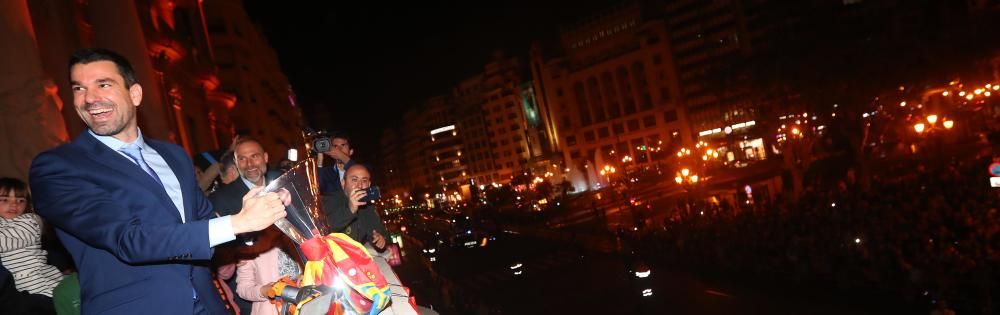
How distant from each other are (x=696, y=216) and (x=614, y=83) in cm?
7173

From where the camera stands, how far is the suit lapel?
2.22m

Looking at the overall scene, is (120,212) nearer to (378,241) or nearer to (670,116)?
(378,241)

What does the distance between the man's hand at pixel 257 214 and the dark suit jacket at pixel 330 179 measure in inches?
110

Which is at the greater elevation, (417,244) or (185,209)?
(185,209)

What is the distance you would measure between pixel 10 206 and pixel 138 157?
7.31ft

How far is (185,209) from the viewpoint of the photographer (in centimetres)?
247

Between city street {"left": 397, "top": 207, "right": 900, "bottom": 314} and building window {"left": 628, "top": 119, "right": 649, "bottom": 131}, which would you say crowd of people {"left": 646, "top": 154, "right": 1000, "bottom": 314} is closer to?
city street {"left": 397, "top": 207, "right": 900, "bottom": 314}

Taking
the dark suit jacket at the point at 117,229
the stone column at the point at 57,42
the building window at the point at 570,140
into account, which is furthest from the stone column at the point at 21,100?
the building window at the point at 570,140

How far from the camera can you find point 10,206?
3879mm

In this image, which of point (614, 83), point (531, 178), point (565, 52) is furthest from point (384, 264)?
point (565, 52)

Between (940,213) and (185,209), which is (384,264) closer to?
(185,209)

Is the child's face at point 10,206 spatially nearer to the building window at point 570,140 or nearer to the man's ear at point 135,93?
the man's ear at point 135,93

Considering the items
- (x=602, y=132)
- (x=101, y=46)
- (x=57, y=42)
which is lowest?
(x=602, y=132)

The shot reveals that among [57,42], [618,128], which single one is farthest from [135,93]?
[618,128]
